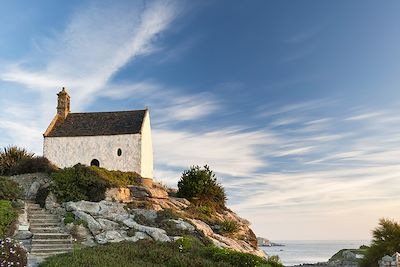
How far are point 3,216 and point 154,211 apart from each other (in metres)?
6.76

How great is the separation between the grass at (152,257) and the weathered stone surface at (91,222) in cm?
249

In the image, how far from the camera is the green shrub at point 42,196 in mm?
20922

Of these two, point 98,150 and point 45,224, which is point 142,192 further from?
point 98,150

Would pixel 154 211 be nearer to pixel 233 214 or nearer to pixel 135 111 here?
pixel 233 214

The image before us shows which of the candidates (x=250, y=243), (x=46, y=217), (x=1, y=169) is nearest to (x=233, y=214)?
(x=250, y=243)

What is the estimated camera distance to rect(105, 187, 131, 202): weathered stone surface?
868 inches

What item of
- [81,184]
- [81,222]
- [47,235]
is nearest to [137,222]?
[81,222]

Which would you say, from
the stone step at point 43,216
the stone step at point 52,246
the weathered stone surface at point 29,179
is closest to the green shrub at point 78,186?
the stone step at point 43,216

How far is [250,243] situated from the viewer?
22062 millimetres

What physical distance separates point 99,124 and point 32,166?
788 centimetres

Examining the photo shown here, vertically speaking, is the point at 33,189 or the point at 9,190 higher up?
the point at 33,189

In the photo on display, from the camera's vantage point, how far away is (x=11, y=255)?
1174 cm

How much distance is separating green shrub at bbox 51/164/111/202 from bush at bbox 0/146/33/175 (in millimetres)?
8250

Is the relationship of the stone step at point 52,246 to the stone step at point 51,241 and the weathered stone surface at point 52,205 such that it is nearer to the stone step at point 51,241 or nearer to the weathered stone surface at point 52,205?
the stone step at point 51,241
